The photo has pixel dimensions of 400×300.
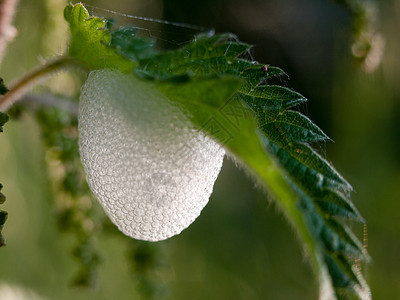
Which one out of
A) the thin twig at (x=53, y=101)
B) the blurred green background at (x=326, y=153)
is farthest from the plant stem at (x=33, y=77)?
the blurred green background at (x=326, y=153)

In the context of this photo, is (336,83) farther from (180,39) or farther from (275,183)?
(275,183)

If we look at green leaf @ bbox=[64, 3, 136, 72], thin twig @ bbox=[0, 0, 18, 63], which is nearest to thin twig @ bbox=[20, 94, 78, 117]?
thin twig @ bbox=[0, 0, 18, 63]

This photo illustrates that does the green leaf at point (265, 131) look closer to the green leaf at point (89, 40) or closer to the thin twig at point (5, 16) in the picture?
the green leaf at point (89, 40)

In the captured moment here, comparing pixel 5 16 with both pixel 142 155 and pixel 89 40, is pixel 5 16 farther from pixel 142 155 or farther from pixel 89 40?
pixel 142 155

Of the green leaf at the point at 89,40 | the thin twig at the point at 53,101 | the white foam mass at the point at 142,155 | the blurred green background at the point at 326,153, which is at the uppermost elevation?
the blurred green background at the point at 326,153

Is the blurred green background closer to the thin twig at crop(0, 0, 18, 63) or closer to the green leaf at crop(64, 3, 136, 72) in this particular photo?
the thin twig at crop(0, 0, 18, 63)

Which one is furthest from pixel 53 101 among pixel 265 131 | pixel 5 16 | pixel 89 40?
pixel 265 131
